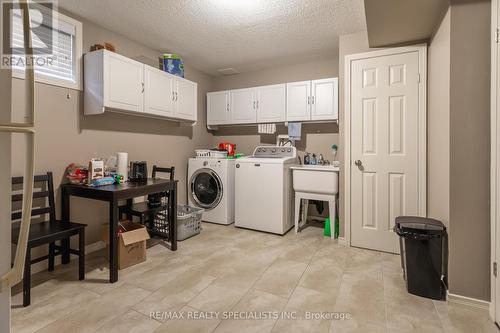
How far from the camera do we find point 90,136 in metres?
2.73

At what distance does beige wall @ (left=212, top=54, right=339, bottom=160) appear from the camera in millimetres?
3756

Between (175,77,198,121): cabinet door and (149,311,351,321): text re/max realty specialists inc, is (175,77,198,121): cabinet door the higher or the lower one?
the higher one

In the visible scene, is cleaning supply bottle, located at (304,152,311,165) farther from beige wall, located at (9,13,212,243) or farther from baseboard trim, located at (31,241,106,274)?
baseboard trim, located at (31,241,106,274)

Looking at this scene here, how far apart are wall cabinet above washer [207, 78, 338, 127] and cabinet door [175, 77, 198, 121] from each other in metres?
0.60

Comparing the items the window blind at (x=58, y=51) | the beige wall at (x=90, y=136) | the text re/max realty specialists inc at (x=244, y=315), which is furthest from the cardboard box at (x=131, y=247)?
the window blind at (x=58, y=51)

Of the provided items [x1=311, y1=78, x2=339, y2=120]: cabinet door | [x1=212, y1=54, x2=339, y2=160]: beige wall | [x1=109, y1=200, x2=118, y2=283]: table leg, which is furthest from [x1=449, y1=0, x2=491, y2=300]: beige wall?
[x1=109, y1=200, x2=118, y2=283]: table leg

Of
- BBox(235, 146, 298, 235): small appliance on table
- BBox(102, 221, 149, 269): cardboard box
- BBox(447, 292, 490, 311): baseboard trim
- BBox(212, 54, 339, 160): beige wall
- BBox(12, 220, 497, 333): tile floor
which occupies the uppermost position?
BBox(212, 54, 339, 160): beige wall

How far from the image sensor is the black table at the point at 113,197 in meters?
2.09

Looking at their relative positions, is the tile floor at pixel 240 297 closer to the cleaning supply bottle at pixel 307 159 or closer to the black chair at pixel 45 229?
the black chair at pixel 45 229

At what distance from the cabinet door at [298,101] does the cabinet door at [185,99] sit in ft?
4.26

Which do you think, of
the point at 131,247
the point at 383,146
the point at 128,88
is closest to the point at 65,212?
the point at 131,247

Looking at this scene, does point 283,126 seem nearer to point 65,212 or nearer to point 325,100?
point 325,100

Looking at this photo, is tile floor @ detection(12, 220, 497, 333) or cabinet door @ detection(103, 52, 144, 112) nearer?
tile floor @ detection(12, 220, 497, 333)

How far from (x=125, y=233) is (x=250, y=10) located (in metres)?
2.32
